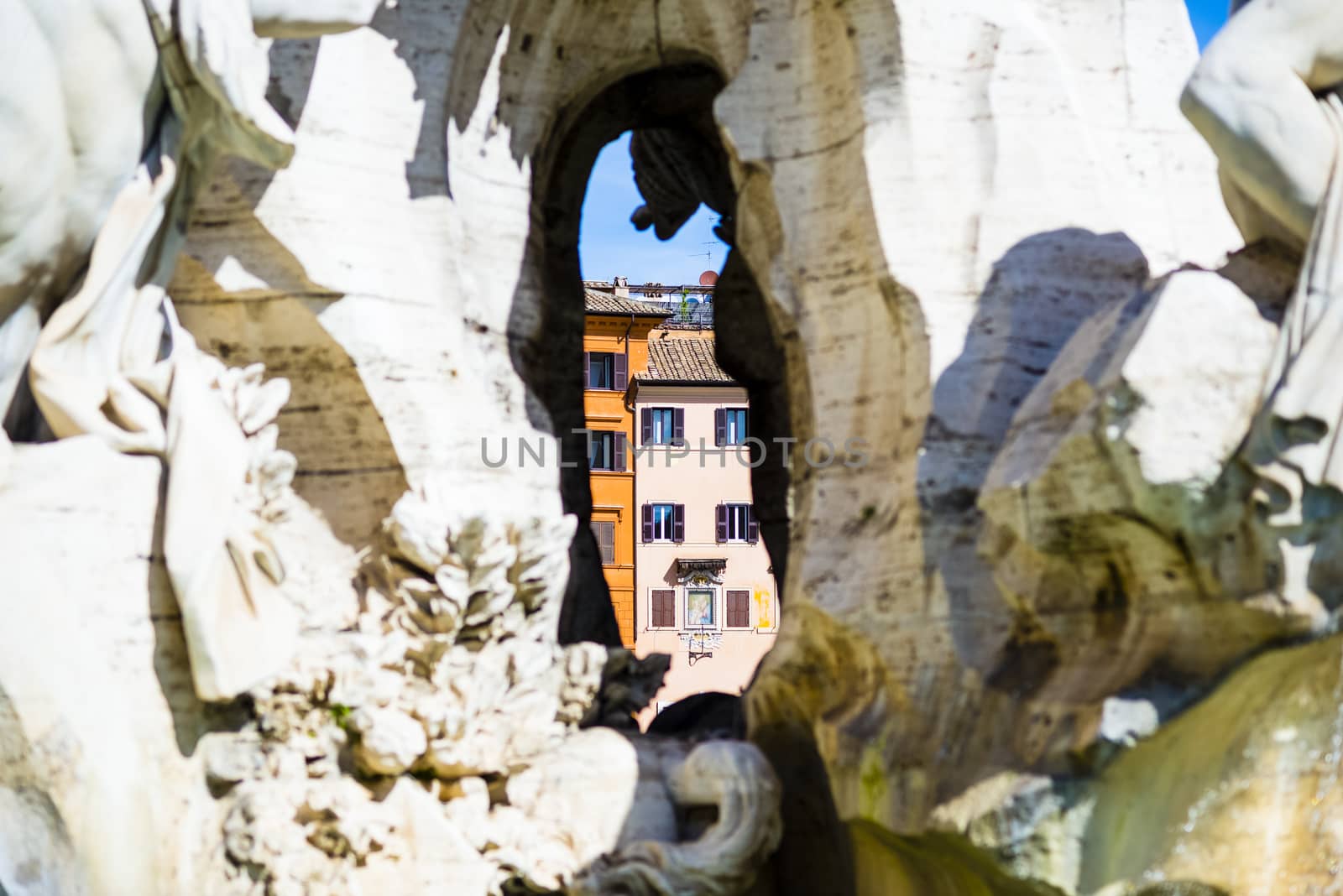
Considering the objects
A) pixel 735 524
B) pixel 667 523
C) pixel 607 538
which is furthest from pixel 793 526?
pixel 607 538

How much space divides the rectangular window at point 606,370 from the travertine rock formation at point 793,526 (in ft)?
49.0

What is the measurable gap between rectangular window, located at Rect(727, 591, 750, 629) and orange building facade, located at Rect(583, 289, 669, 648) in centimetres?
111

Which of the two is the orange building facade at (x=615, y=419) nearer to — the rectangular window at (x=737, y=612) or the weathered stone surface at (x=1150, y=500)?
the rectangular window at (x=737, y=612)

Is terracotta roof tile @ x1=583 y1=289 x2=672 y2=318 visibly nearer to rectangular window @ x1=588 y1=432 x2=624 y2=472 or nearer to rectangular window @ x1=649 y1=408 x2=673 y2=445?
rectangular window @ x1=649 y1=408 x2=673 y2=445

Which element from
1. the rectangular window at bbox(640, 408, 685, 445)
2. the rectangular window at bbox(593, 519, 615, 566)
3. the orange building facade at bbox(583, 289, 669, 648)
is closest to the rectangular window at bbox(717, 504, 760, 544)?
the orange building facade at bbox(583, 289, 669, 648)

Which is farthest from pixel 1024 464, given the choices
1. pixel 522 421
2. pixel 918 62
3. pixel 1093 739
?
pixel 522 421

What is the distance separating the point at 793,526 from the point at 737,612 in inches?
658

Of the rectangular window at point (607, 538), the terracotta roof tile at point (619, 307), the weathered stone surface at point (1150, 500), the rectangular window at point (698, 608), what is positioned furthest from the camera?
the rectangular window at point (607, 538)

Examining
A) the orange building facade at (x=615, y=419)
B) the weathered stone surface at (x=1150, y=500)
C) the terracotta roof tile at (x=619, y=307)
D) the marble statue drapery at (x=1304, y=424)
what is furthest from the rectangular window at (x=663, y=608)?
the marble statue drapery at (x=1304, y=424)

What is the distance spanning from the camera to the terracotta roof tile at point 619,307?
23.2 m

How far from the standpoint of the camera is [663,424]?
22.8 m

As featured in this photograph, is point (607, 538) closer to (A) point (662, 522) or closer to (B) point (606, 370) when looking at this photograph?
(A) point (662, 522)

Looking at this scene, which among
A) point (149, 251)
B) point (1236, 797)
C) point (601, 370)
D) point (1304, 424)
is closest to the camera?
point (1304, 424)

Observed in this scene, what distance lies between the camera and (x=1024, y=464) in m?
6.45
